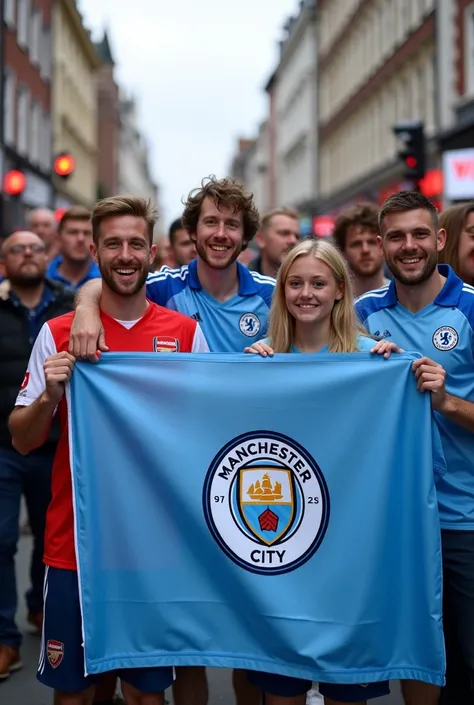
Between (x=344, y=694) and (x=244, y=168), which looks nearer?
(x=344, y=694)

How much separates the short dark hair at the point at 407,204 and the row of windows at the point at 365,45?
2836 centimetres

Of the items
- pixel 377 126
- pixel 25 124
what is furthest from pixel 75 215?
pixel 377 126

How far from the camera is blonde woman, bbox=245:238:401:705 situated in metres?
3.92

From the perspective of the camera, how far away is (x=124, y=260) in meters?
4.07

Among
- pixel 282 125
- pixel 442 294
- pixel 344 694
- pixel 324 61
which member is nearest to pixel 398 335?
pixel 442 294

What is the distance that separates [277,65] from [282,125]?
5600mm

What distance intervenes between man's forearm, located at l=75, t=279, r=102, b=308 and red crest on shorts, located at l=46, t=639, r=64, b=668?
1250 millimetres

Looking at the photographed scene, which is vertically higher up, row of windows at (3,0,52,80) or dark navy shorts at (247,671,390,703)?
row of windows at (3,0,52,80)

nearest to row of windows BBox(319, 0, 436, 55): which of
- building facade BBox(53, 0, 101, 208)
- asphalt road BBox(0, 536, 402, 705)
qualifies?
building facade BBox(53, 0, 101, 208)

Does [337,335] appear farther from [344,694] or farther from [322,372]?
[344,694]

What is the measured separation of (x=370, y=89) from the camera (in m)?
41.1

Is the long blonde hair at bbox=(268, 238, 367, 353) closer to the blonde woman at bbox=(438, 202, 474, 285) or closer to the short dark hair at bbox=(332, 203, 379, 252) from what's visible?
the blonde woman at bbox=(438, 202, 474, 285)

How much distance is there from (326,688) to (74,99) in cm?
4860

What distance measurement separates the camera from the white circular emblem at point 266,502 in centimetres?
391
